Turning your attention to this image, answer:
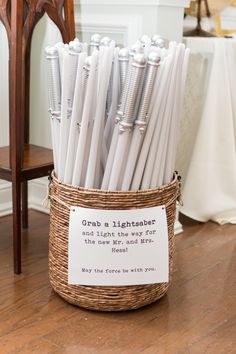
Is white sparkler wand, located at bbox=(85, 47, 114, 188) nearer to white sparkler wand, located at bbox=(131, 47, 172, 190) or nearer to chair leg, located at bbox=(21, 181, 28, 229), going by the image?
white sparkler wand, located at bbox=(131, 47, 172, 190)

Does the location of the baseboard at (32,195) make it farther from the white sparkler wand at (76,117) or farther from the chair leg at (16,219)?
the white sparkler wand at (76,117)

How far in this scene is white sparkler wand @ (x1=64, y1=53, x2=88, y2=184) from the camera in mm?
1033

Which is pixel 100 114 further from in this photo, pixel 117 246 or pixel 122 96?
pixel 117 246

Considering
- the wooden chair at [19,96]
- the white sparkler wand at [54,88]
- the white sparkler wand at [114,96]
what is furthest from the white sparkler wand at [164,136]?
the wooden chair at [19,96]

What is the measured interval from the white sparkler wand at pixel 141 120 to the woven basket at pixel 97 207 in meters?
0.04

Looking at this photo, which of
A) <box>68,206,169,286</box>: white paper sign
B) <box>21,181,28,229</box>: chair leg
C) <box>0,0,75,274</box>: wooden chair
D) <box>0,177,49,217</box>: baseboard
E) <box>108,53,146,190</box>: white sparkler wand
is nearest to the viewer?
<box>108,53,146,190</box>: white sparkler wand

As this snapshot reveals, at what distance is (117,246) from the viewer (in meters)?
1.11

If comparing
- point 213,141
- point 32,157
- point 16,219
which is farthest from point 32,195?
point 213,141

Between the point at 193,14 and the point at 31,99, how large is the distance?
720 millimetres

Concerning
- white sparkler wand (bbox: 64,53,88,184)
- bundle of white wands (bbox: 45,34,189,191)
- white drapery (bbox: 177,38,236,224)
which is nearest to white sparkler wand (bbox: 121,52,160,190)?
bundle of white wands (bbox: 45,34,189,191)

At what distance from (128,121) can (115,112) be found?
69 mm

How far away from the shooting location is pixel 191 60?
1.74 meters

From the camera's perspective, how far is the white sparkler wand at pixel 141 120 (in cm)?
100

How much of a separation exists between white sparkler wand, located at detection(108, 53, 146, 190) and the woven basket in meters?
0.04
